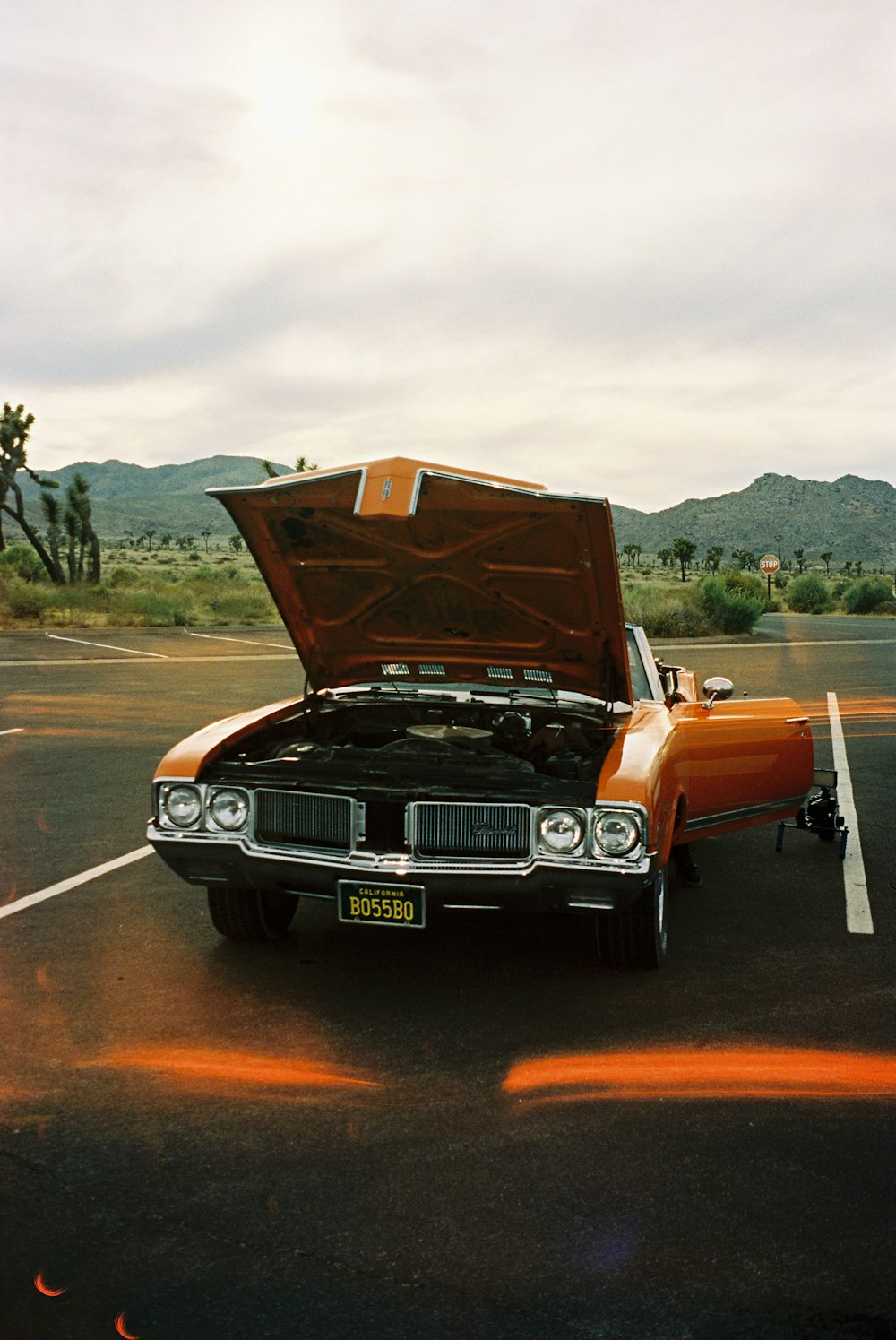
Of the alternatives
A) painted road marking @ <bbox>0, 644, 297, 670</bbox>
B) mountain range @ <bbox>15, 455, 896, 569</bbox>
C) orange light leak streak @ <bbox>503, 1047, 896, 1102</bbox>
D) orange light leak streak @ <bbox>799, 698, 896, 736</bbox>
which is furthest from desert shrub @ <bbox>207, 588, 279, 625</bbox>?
mountain range @ <bbox>15, 455, 896, 569</bbox>

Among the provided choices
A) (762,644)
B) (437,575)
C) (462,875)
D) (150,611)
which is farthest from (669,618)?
(462,875)

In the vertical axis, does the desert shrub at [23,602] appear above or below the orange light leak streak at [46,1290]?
above

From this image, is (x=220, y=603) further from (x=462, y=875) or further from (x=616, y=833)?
(x=616, y=833)

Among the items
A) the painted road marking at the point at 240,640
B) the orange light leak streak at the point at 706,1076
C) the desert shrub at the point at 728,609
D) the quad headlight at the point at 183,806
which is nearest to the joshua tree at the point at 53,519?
the painted road marking at the point at 240,640

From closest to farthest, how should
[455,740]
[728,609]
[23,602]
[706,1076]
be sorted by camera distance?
[706,1076] < [455,740] < [728,609] < [23,602]

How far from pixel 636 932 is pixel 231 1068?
176 centimetres

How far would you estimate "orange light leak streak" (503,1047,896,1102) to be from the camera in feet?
12.5

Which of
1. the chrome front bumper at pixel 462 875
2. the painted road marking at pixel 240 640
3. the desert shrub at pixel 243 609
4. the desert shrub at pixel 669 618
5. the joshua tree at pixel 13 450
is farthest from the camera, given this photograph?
the joshua tree at pixel 13 450

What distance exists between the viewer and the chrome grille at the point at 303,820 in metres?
4.64

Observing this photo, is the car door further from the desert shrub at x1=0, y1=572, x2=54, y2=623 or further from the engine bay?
the desert shrub at x1=0, y1=572, x2=54, y2=623

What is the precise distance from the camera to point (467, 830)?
A: 14.9 ft

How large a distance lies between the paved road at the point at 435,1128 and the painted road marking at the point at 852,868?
0.28ft

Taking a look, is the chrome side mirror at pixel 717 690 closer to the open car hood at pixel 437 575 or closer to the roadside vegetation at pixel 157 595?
the open car hood at pixel 437 575

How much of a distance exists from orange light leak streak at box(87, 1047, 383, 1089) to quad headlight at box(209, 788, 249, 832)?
3.09 feet
